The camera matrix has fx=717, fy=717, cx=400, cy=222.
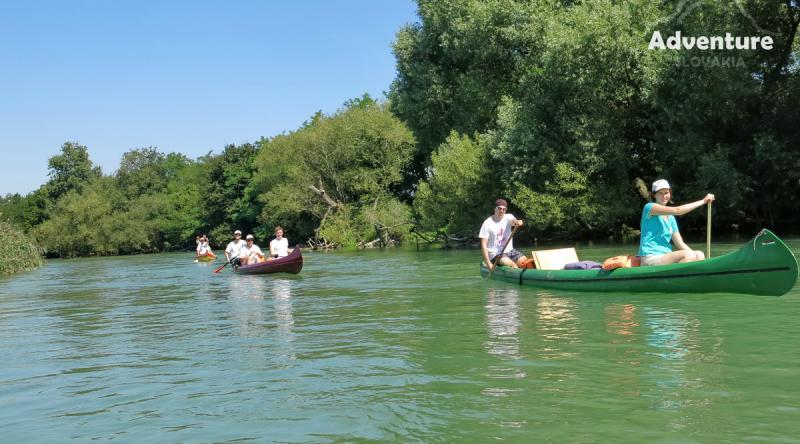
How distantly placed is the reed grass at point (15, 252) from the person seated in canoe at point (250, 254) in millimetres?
11147

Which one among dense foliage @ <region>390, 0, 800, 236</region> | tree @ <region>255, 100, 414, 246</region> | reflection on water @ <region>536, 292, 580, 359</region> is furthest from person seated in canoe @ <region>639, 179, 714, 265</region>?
tree @ <region>255, 100, 414, 246</region>

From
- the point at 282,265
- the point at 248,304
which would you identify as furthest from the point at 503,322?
the point at 282,265

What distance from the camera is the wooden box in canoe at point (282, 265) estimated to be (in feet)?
61.7

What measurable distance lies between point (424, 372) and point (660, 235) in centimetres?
538

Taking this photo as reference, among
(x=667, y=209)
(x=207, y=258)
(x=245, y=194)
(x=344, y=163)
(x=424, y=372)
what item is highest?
(x=344, y=163)

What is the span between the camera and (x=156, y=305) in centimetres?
1370

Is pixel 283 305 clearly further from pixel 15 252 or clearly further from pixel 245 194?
pixel 245 194

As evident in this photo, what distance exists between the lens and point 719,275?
30.5 feet

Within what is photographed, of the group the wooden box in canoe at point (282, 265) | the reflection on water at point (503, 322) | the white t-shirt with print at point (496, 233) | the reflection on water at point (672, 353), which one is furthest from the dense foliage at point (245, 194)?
the reflection on water at point (672, 353)

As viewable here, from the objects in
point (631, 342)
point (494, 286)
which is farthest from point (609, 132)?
point (631, 342)

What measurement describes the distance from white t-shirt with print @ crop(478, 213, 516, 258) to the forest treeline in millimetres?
13530

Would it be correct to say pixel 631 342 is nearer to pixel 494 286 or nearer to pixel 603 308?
pixel 603 308

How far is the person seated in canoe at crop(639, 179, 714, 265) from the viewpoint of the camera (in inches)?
378

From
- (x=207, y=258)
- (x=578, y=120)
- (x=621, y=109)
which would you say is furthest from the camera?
(x=207, y=258)
